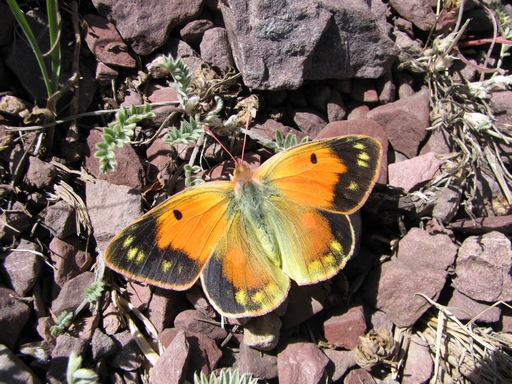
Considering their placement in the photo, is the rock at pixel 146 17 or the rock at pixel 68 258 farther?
the rock at pixel 146 17

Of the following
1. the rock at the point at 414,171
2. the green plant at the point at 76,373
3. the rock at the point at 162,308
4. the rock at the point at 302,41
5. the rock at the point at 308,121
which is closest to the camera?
the green plant at the point at 76,373

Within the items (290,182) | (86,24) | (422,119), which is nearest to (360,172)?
(290,182)

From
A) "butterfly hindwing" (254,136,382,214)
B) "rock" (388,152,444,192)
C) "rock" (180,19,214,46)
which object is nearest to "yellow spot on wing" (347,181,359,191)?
"butterfly hindwing" (254,136,382,214)

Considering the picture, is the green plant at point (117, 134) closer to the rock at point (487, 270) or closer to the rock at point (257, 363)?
the rock at point (257, 363)

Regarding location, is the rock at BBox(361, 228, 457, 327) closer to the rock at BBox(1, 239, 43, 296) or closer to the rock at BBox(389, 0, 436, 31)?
the rock at BBox(389, 0, 436, 31)

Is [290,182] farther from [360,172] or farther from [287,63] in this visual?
[287,63]

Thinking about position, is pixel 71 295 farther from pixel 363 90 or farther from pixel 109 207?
pixel 363 90

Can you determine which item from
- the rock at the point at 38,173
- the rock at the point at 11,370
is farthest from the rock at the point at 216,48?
the rock at the point at 11,370
